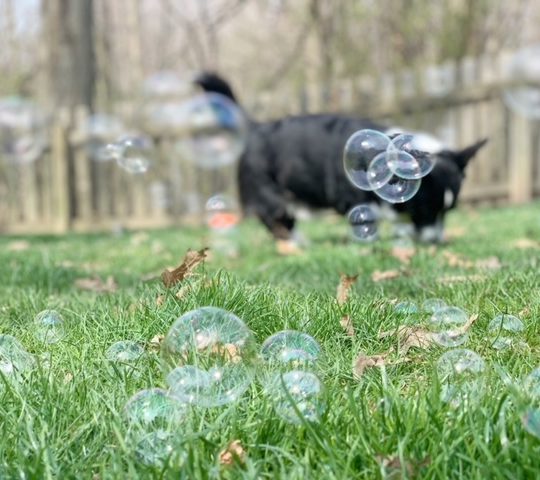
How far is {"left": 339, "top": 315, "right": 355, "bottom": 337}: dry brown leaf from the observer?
7.59 feet

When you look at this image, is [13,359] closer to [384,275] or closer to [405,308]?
[405,308]

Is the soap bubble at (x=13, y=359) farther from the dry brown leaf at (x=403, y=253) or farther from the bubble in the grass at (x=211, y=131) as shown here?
the bubble in the grass at (x=211, y=131)

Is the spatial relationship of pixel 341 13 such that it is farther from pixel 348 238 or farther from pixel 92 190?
pixel 348 238

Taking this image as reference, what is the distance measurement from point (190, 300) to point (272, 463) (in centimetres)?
93

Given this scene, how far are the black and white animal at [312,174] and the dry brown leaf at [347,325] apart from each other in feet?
10.3

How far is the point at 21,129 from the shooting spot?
30.0 feet

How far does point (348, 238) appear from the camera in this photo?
6.45m

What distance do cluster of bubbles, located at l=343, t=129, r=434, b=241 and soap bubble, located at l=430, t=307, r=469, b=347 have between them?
3.19ft

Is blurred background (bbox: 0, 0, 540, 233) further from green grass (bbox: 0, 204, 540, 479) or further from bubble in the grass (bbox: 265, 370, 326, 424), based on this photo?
bubble in the grass (bbox: 265, 370, 326, 424)

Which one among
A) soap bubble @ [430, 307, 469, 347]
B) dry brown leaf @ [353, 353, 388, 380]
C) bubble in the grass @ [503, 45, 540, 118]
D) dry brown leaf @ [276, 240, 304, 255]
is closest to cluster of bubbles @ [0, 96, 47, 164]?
dry brown leaf @ [276, 240, 304, 255]

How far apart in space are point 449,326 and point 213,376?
85 centimetres

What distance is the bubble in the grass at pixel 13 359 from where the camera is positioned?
2.05 meters

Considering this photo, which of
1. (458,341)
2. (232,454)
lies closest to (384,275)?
(458,341)

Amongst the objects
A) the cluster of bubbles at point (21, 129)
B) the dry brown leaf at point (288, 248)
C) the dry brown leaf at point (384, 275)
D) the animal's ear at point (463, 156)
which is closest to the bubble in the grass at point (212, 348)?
the dry brown leaf at point (384, 275)
